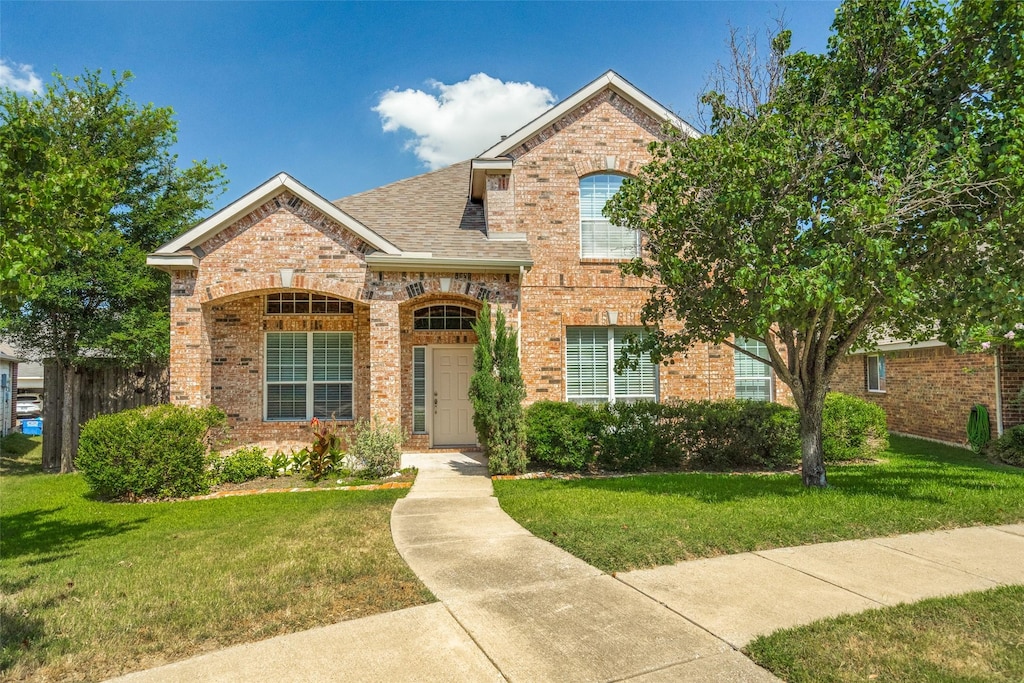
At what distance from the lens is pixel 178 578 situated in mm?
5250

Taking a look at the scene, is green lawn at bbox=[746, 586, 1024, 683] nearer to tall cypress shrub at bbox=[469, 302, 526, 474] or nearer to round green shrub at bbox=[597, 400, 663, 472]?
round green shrub at bbox=[597, 400, 663, 472]

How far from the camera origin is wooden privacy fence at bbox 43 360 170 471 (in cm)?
1320

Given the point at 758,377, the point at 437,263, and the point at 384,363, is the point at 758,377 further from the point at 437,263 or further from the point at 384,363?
the point at 384,363

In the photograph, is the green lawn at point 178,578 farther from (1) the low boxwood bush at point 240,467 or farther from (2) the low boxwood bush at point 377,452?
(2) the low boxwood bush at point 377,452

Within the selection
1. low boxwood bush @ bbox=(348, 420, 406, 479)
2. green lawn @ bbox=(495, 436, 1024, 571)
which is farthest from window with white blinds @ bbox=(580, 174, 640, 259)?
low boxwood bush @ bbox=(348, 420, 406, 479)

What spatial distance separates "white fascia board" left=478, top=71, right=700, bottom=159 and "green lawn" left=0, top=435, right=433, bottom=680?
7.79 m

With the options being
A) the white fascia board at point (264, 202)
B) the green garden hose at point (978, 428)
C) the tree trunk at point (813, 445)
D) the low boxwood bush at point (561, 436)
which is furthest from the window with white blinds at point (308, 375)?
the green garden hose at point (978, 428)

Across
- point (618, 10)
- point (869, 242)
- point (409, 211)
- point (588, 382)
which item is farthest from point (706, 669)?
point (409, 211)

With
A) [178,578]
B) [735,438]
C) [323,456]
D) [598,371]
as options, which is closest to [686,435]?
[735,438]

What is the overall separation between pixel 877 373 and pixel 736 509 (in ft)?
46.0

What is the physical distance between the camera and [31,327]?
1239 centimetres

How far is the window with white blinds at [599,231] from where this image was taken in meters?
13.0

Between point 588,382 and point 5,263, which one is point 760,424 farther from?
point 5,263

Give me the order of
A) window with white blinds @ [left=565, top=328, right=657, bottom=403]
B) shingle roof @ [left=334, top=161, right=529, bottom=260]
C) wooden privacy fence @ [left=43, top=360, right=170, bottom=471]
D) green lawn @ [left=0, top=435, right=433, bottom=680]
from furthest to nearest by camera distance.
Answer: wooden privacy fence @ [left=43, top=360, right=170, bottom=471] → window with white blinds @ [left=565, top=328, right=657, bottom=403] → shingle roof @ [left=334, top=161, right=529, bottom=260] → green lawn @ [left=0, top=435, right=433, bottom=680]
